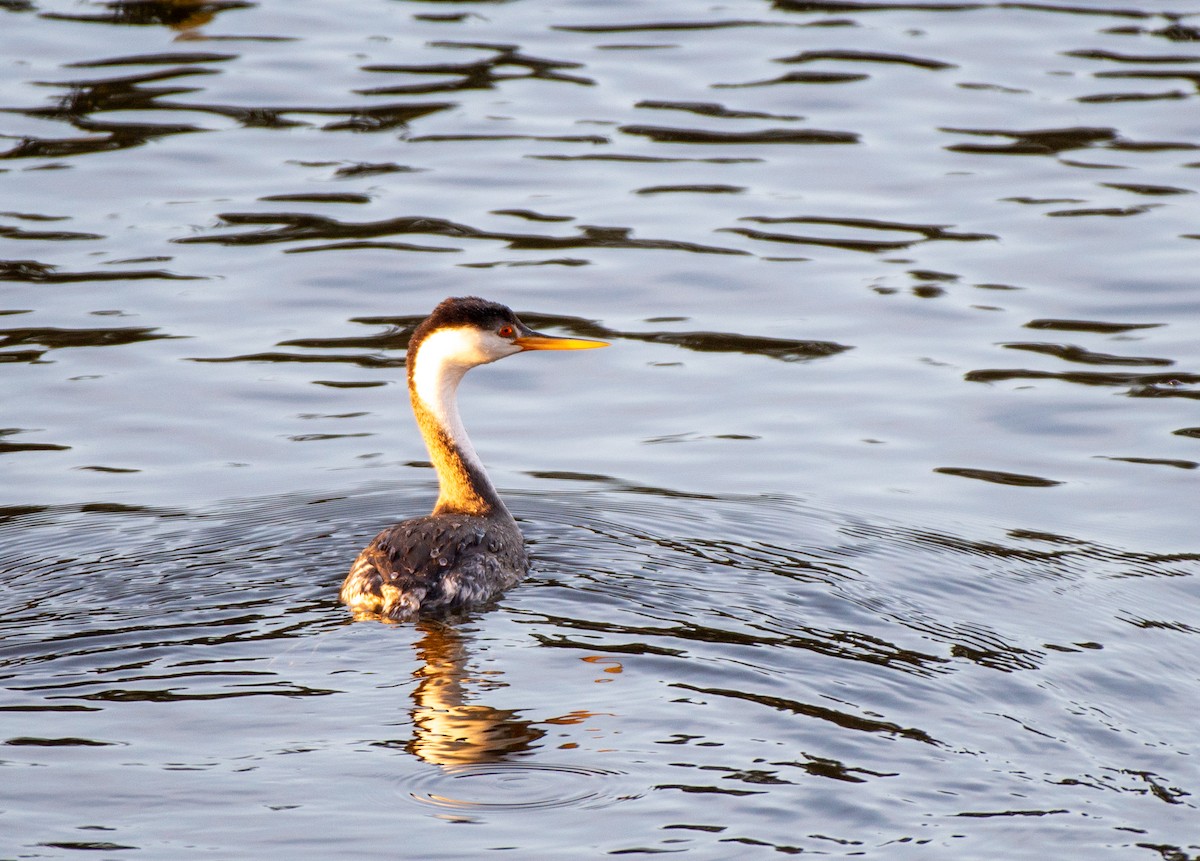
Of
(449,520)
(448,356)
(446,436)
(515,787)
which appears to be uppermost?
(448,356)

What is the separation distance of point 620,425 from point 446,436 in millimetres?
1978

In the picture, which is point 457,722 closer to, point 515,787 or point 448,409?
point 515,787

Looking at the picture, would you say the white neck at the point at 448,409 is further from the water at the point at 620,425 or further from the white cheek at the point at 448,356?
the water at the point at 620,425

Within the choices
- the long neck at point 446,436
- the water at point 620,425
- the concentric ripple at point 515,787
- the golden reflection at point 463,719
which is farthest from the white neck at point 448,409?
the concentric ripple at point 515,787

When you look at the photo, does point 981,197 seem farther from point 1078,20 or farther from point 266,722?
point 266,722

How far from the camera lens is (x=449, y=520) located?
906 centimetres

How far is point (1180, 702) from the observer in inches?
303

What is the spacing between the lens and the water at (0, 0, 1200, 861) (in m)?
6.77

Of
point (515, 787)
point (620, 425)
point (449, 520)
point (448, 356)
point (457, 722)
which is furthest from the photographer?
point (620, 425)

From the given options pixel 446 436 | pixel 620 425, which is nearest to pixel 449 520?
pixel 446 436

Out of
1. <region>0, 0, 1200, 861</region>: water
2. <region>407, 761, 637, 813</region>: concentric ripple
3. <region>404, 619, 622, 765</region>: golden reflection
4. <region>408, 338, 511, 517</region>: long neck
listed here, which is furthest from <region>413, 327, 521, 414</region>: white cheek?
<region>407, 761, 637, 813</region>: concentric ripple

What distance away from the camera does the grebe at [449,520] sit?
27.9 feet

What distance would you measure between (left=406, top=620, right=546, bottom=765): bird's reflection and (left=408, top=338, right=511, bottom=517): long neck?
6.15ft

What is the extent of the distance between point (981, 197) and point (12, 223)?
316 inches
